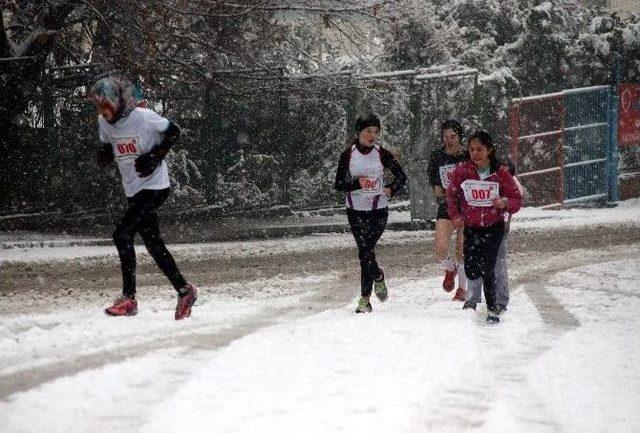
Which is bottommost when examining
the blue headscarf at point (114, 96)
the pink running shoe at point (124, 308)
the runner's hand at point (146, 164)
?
the pink running shoe at point (124, 308)

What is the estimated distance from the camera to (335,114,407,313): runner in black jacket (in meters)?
8.09

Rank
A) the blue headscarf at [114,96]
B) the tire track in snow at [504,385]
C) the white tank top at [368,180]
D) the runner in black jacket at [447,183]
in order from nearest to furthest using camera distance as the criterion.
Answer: the tire track in snow at [504,385]
the blue headscarf at [114,96]
the white tank top at [368,180]
the runner in black jacket at [447,183]

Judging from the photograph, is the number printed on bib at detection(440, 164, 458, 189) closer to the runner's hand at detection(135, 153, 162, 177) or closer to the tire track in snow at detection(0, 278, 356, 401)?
the tire track in snow at detection(0, 278, 356, 401)

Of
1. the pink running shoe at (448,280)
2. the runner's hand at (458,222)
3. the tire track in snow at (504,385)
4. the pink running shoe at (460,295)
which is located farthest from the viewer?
the pink running shoe at (448,280)

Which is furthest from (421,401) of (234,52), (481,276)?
(234,52)

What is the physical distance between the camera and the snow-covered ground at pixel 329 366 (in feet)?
16.2

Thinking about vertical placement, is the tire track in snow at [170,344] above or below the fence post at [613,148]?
below

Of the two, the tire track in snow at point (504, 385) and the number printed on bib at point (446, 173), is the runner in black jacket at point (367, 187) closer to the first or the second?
the number printed on bib at point (446, 173)

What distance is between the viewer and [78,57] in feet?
51.3

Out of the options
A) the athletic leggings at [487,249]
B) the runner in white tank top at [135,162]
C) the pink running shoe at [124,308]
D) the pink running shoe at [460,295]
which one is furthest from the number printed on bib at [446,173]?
the pink running shoe at [124,308]

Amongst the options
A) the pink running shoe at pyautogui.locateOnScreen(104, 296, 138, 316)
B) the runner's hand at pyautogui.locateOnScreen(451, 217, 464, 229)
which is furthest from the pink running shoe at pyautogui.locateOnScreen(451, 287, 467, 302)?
the pink running shoe at pyautogui.locateOnScreen(104, 296, 138, 316)

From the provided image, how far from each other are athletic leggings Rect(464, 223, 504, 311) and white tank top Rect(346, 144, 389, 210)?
78 centimetres

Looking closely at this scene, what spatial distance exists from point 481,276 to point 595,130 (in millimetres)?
10904

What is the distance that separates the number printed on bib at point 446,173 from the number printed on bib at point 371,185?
1045mm
